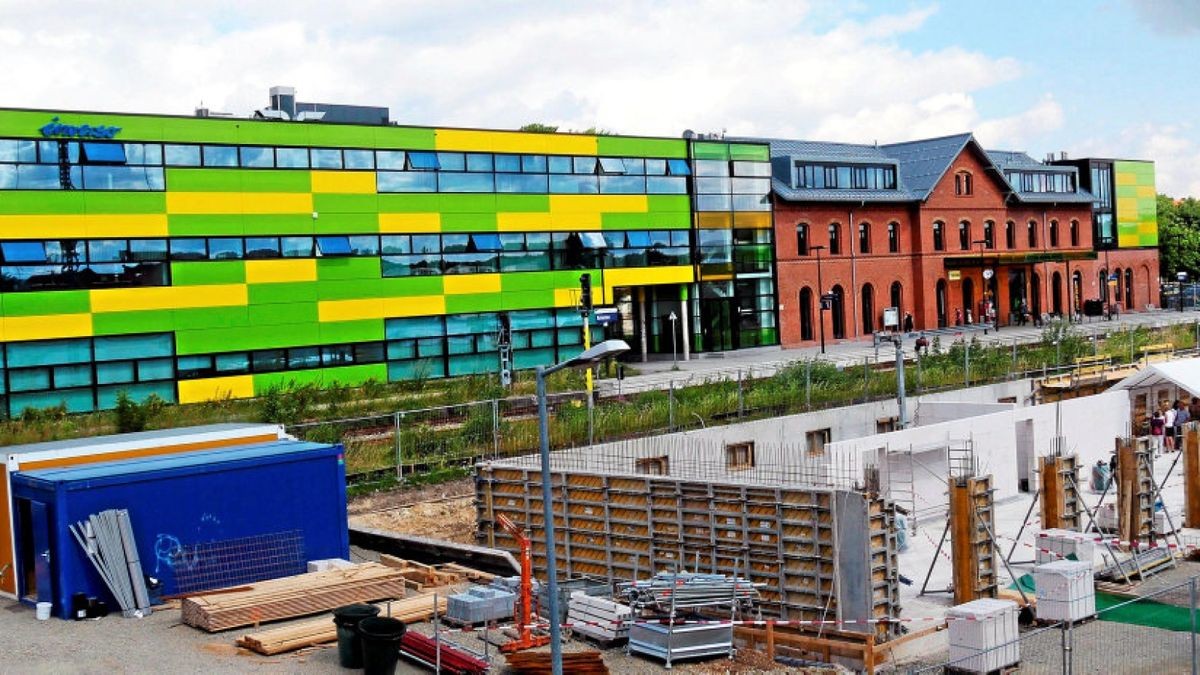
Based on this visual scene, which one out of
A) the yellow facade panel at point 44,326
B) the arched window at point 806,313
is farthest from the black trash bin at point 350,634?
the arched window at point 806,313

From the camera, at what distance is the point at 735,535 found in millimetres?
21047

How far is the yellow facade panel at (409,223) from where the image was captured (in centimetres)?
4734

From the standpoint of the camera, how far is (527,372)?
49594 mm

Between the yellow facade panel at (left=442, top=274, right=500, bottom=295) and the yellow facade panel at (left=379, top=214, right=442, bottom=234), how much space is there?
1987 mm

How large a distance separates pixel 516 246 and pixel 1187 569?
3128 cm

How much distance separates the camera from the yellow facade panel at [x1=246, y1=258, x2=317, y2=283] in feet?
145

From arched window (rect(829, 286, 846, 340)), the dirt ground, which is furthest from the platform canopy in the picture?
arched window (rect(829, 286, 846, 340))

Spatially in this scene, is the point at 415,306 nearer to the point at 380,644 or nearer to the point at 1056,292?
the point at 380,644

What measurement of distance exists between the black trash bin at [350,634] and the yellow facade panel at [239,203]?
2883 centimetres

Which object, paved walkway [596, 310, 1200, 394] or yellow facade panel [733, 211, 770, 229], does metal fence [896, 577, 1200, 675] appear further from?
yellow facade panel [733, 211, 770, 229]

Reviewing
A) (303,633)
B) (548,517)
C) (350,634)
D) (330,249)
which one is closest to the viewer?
(548,517)

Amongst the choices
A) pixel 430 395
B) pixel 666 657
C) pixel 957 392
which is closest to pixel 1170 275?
pixel 957 392

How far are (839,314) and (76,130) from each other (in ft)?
128

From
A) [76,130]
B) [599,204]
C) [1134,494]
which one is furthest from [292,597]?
[599,204]
